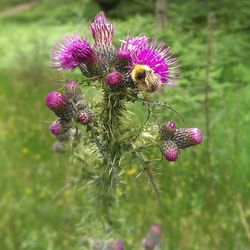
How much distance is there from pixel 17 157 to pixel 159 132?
407cm

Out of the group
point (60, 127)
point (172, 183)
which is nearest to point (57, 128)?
point (60, 127)

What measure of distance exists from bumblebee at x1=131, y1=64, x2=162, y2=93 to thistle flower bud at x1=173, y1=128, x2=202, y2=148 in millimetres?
302

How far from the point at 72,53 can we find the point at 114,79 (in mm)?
279

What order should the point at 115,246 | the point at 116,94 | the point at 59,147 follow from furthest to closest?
1. the point at 59,147
2. the point at 115,246
3. the point at 116,94

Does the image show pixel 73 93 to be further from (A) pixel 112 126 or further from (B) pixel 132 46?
(B) pixel 132 46

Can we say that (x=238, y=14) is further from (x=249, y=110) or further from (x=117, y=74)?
(x=117, y=74)

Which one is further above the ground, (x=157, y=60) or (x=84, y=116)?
(x=157, y=60)

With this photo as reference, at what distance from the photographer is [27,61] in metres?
10.8

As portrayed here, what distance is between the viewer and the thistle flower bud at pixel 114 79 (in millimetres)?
2066

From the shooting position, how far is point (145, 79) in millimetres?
2051

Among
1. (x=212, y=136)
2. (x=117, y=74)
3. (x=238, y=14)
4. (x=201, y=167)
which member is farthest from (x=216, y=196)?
(x=238, y=14)

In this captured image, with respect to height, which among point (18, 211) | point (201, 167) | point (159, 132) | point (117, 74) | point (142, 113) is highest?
point (117, 74)

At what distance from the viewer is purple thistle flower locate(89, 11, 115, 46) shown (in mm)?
2289

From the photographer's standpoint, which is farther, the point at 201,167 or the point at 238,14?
the point at 238,14
